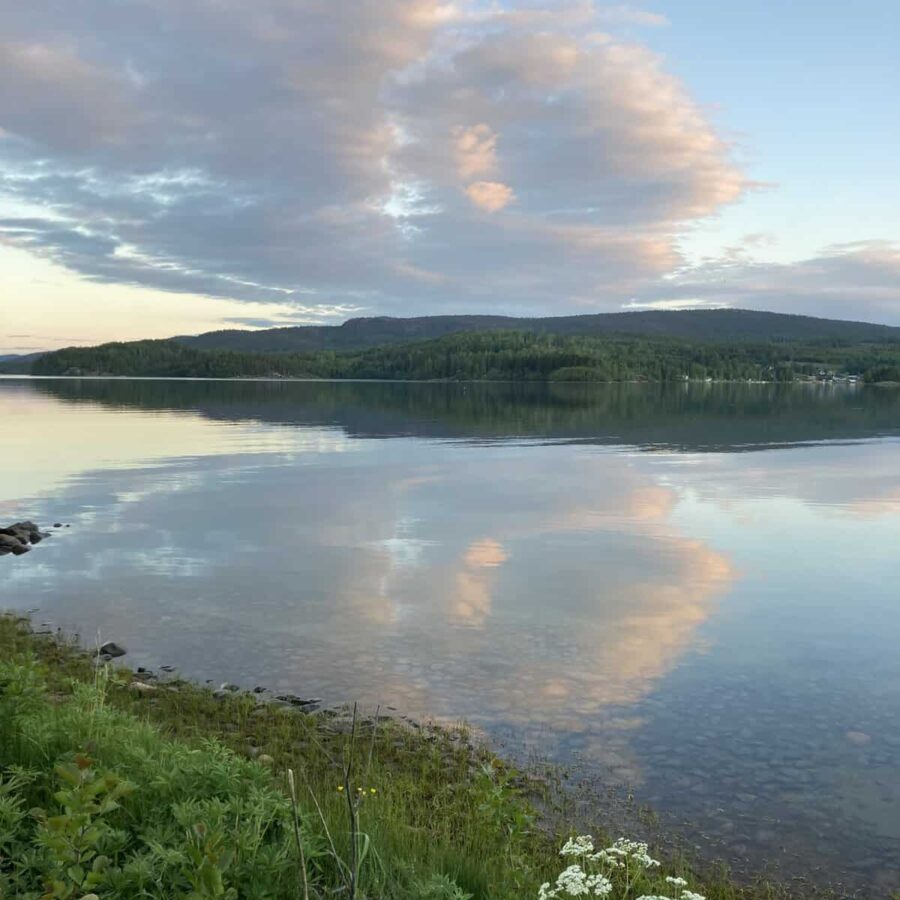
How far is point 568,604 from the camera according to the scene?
2066 centimetres

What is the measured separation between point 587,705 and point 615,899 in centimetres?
714

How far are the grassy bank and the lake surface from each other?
1943 mm

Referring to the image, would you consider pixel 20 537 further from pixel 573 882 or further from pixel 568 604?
pixel 573 882

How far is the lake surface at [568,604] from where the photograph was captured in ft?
39.8

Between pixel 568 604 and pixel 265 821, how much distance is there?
1449cm

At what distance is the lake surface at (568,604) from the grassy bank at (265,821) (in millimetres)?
1943

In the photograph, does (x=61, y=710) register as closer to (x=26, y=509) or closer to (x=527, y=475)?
(x=26, y=509)

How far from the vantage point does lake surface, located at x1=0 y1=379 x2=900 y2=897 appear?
12.1 metres

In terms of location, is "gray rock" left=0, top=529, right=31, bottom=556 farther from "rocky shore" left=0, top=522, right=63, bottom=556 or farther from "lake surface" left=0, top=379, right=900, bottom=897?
"lake surface" left=0, top=379, right=900, bottom=897

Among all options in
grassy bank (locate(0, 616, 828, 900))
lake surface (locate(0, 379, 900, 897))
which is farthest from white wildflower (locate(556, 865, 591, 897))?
lake surface (locate(0, 379, 900, 897))

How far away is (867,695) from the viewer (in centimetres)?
1479

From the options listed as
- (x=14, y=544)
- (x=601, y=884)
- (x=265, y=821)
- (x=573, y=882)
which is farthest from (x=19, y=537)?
(x=601, y=884)

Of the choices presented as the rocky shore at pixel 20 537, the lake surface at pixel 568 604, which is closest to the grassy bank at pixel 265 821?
the lake surface at pixel 568 604

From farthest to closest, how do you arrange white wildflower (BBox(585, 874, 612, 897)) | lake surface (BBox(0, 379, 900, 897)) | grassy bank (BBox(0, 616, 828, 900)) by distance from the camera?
lake surface (BBox(0, 379, 900, 897)) < white wildflower (BBox(585, 874, 612, 897)) < grassy bank (BBox(0, 616, 828, 900))
